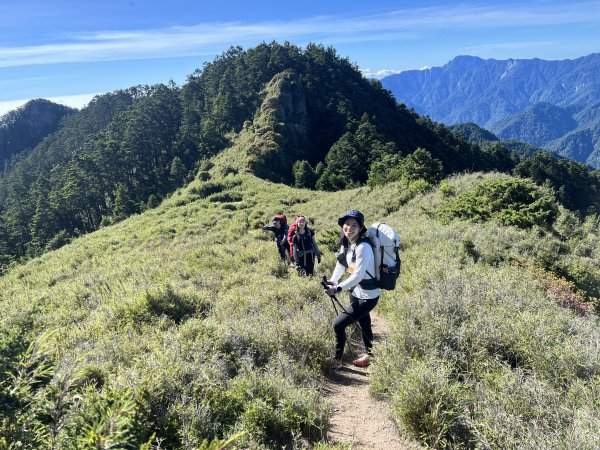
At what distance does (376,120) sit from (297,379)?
65118mm

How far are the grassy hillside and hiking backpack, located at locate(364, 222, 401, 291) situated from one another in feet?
2.03

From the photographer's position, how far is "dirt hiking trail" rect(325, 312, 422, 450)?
370 centimetres

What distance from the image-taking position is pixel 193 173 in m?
55.9

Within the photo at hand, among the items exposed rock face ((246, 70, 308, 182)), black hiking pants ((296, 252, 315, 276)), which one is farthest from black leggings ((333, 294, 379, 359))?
exposed rock face ((246, 70, 308, 182))

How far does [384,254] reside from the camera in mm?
5254

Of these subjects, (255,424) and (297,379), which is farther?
(297,379)

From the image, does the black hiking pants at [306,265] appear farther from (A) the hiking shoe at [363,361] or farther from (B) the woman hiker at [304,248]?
(A) the hiking shoe at [363,361]

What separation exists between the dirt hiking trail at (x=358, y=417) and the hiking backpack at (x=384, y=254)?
94 centimetres

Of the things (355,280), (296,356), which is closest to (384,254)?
(355,280)

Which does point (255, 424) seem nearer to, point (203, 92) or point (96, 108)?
point (203, 92)

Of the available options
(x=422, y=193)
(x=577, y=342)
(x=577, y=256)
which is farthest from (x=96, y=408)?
(x=422, y=193)

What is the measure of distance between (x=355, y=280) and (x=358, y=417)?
1.65m

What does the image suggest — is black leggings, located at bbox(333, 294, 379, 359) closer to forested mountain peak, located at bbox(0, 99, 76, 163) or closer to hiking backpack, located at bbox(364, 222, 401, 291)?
hiking backpack, located at bbox(364, 222, 401, 291)

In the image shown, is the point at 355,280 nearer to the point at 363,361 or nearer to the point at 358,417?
the point at 363,361
